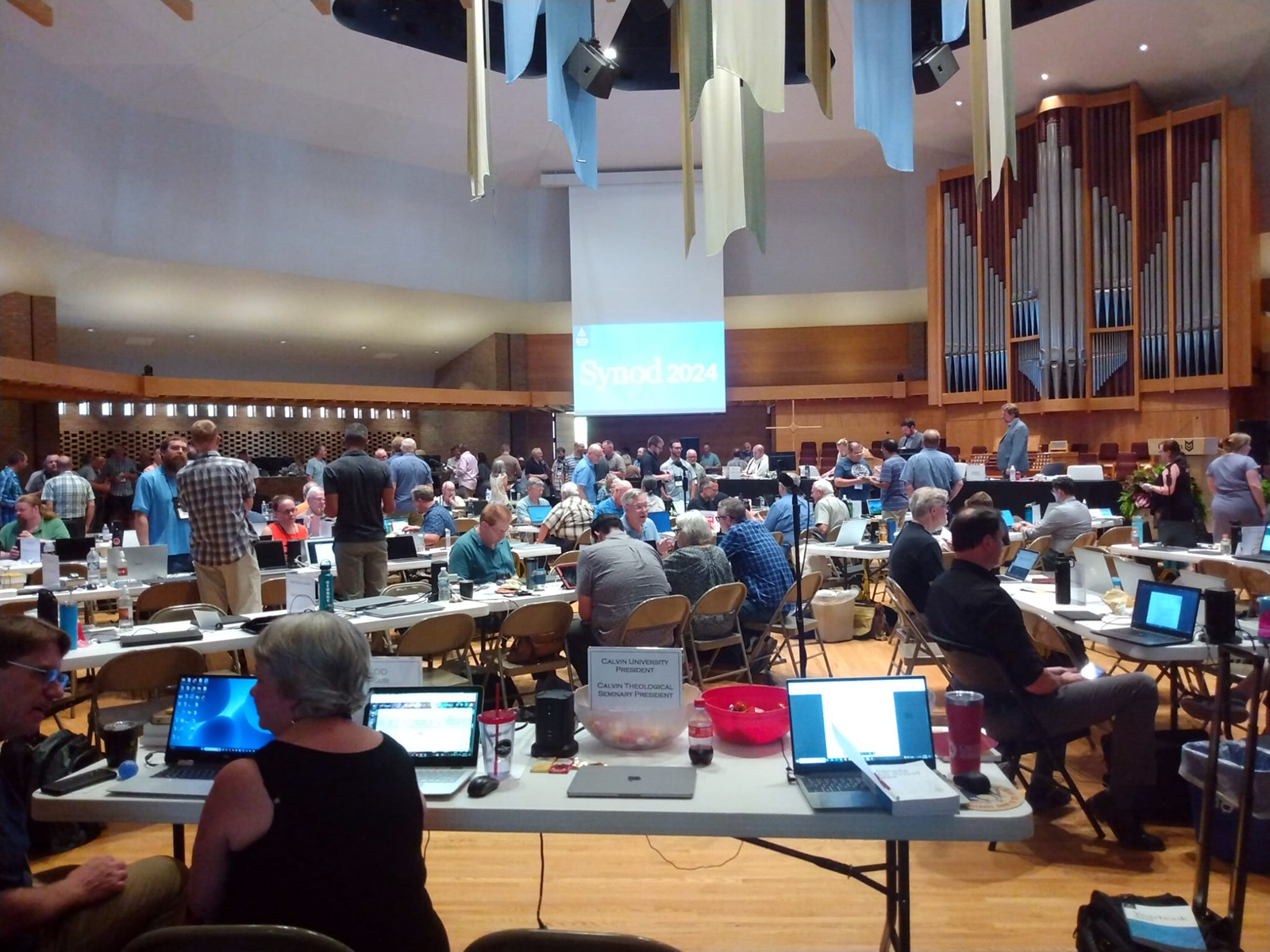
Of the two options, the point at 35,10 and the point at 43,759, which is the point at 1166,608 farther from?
the point at 35,10

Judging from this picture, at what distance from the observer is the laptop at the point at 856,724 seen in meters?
2.32

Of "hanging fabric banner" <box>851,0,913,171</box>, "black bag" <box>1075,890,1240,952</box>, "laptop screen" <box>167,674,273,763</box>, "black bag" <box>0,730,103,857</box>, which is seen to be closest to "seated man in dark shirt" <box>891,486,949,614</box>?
"hanging fabric banner" <box>851,0,913,171</box>

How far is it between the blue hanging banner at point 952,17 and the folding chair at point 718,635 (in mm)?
3394

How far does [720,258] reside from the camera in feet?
52.6

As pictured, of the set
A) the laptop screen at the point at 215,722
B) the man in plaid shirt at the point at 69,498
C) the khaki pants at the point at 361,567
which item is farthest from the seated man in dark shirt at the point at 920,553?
the man in plaid shirt at the point at 69,498

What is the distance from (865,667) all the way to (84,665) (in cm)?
457

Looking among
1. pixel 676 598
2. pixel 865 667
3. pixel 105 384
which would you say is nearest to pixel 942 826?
pixel 676 598

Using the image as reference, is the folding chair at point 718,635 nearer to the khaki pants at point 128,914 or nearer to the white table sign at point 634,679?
the white table sign at point 634,679

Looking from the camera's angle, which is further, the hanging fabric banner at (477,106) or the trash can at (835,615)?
the trash can at (835,615)

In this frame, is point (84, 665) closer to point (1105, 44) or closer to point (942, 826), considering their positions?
point (942, 826)

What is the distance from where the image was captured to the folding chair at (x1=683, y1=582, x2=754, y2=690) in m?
4.98

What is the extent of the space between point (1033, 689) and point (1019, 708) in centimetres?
16

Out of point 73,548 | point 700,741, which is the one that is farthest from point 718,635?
point 73,548

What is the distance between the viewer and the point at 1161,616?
3.83m
